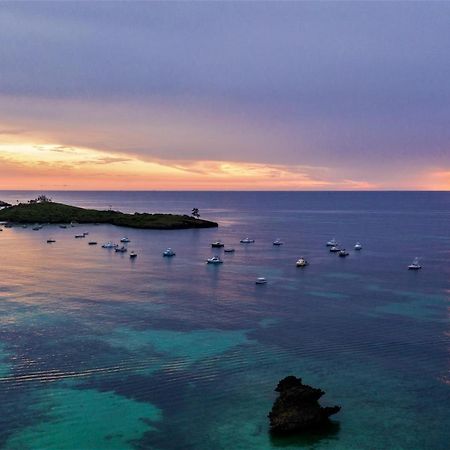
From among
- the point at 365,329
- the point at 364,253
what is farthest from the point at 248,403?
the point at 364,253

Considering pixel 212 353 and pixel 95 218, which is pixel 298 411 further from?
pixel 95 218

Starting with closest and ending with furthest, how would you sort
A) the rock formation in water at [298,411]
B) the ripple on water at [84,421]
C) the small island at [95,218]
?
1. the ripple on water at [84,421]
2. the rock formation in water at [298,411]
3. the small island at [95,218]

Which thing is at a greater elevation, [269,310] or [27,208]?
[27,208]

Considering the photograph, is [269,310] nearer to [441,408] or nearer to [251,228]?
[441,408]

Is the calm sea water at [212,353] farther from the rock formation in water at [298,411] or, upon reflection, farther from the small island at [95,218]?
the small island at [95,218]

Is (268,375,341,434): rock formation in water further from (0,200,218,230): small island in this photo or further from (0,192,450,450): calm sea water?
(0,200,218,230): small island

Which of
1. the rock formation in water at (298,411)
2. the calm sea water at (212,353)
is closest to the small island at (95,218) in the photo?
the calm sea water at (212,353)
